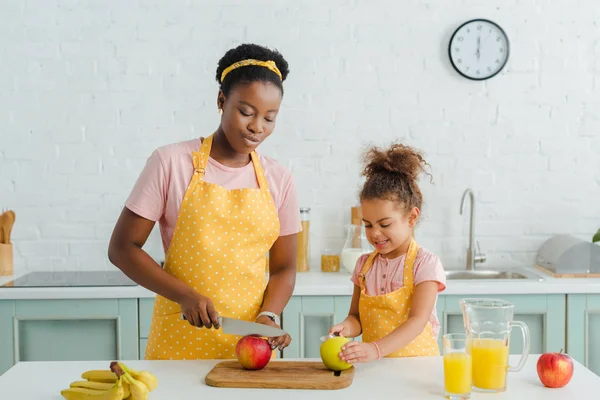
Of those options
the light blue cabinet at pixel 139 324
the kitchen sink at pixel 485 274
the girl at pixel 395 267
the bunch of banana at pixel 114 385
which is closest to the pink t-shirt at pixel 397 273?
the girl at pixel 395 267

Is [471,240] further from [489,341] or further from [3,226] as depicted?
[3,226]

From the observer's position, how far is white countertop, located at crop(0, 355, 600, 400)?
158 centimetres

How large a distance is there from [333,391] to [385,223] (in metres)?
0.55

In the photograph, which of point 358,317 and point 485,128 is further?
point 485,128

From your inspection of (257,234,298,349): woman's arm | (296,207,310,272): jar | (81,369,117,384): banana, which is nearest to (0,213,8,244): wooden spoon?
(296,207,310,272): jar

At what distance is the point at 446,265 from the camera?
11.5ft

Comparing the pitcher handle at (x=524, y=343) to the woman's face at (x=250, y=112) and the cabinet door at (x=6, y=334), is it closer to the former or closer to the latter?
the woman's face at (x=250, y=112)

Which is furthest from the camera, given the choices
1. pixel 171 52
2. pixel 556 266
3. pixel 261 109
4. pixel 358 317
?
pixel 171 52

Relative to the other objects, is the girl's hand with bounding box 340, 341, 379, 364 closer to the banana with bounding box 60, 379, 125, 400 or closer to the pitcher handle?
the pitcher handle

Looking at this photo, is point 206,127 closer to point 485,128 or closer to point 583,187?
point 485,128

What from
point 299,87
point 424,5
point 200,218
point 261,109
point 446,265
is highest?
point 424,5

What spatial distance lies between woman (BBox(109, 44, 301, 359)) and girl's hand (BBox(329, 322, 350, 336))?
0.58 ft

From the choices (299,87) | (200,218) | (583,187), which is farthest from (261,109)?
(583,187)

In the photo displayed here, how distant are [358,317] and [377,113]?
1549 millimetres
